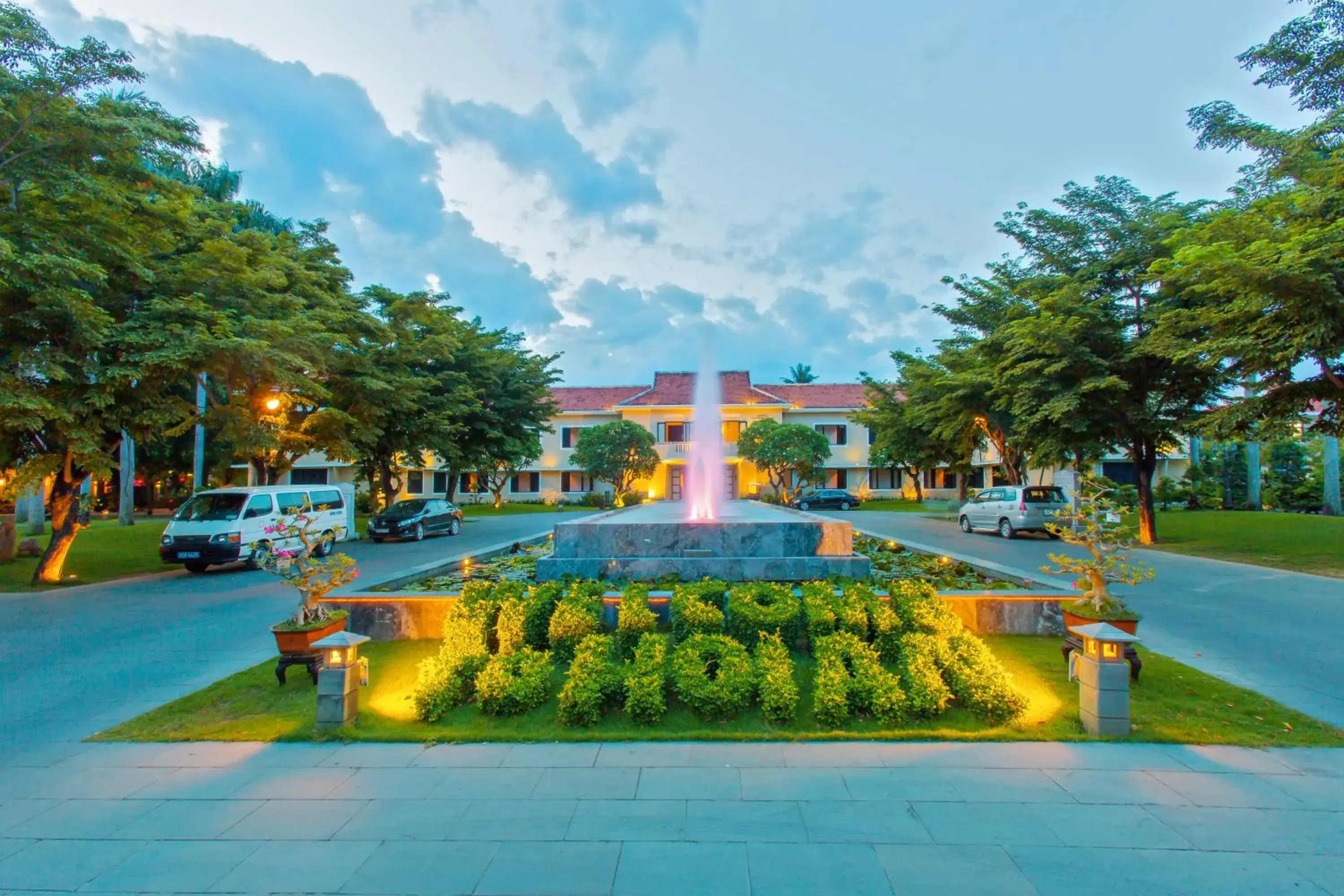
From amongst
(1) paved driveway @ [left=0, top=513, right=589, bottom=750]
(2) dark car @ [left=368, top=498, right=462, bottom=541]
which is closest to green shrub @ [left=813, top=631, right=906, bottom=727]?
(1) paved driveway @ [left=0, top=513, right=589, bottom=750]

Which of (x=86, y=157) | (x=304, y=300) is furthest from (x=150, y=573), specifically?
(x=86, y=157)

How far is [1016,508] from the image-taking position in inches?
778

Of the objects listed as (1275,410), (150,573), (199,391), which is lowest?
(150,573)

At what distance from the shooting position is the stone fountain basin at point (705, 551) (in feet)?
28.3

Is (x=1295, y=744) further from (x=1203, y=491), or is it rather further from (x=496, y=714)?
(x=1203, y=491)

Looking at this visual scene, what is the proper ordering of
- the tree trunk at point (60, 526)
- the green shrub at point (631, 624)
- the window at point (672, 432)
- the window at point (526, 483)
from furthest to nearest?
the window at point (526, 483), the window at point (672, 432), the tree trunk at point (60, 526), the green shrub at point (631, 624)

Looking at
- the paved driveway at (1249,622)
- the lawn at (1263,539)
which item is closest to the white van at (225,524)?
the paved driveway at (1249,622)

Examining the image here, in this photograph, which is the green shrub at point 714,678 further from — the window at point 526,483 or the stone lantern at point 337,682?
the window at point 526,483

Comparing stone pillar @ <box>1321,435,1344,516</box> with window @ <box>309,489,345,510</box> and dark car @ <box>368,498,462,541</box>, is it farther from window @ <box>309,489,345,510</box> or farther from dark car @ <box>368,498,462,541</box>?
window @ <box>309,489,345,510</box>

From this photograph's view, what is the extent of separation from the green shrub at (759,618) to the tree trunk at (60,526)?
43.5 ft

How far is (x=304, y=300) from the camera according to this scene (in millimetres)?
14391

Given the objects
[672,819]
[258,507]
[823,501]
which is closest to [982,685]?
[672,819]

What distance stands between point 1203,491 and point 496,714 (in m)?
37.4

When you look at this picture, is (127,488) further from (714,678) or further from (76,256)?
(714,678)
